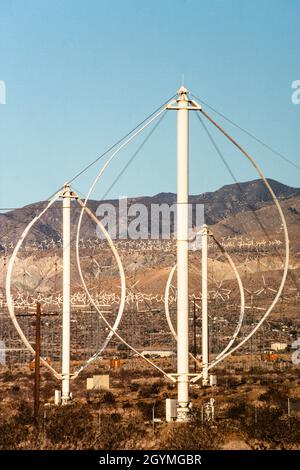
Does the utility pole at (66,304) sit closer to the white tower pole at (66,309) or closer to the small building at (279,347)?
the white tower pole at (66,309)

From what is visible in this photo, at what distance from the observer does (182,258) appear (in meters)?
38.8

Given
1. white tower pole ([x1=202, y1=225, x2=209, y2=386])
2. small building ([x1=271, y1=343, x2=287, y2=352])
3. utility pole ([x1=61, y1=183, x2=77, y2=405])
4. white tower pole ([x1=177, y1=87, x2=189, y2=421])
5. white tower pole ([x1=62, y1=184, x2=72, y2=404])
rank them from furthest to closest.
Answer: small building ([x1=271, y1=343, x2=287, y2=352])
white tower pole ([x1=202, y1=225, x2=209, y2=386])
white tower pole ([x1=62, y1=184, x2=72, y2=404])
utility pole ([x1=61, y1=183, x2=77, y2=405])
white tower pole ([x1=177, y1=87, x2=189, y2=421])

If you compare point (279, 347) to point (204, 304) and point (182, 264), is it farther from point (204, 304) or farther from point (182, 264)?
point (182, 264)

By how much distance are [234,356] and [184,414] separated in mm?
79406

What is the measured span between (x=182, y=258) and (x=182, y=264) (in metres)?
0.22

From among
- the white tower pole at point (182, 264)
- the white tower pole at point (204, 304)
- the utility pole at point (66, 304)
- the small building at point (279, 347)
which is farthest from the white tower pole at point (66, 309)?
the small building at point (279, 347)

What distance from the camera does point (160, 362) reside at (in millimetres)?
94375

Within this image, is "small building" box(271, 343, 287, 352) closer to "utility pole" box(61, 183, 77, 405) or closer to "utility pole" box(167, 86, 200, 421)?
"utility pole" box(61, 183, 77, 405)

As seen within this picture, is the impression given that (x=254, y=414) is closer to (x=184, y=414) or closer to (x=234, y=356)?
(x=184, y=414)

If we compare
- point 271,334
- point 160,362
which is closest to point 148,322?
point 271,334

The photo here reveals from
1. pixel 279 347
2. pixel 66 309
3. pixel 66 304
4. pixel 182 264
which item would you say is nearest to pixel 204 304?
pixel 66 304

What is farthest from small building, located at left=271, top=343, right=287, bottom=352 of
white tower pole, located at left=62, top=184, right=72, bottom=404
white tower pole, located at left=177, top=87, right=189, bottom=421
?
white tower pole, located at left=177, top=87, right=189, bottom=421

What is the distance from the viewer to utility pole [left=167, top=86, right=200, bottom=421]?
1519 inches
